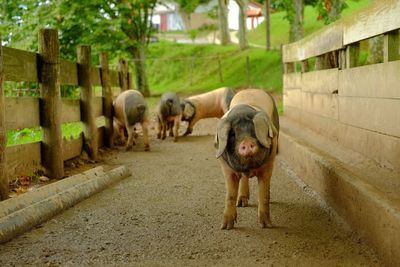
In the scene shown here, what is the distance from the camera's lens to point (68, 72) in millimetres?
7500

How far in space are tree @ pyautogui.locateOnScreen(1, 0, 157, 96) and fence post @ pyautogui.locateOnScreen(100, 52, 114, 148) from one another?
6598mm

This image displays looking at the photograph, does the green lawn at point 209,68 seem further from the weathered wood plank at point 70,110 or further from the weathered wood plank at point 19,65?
the weathered wood plank at point 19,65

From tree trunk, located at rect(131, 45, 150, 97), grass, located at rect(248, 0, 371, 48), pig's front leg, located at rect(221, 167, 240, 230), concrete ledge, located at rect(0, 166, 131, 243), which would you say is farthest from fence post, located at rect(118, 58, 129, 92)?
grass, located at rect(248, 0, 371, 48)

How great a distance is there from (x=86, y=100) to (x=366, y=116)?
4.32 meters

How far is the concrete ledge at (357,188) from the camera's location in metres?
3.30

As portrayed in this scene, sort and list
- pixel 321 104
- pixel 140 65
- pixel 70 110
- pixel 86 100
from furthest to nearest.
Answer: pixel 140 65 → pixel 86 100 → pixel 70 110 → pixel 321 104

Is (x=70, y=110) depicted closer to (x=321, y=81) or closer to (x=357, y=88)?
(x=321, y=81)

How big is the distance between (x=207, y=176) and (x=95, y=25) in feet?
41.1

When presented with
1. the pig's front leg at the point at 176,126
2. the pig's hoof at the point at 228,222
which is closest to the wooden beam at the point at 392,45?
the pig's hoof at the point at 228,222

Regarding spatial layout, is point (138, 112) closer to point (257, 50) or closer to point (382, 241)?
point (382, 241)

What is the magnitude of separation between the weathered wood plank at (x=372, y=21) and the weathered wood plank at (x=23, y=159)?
351cm

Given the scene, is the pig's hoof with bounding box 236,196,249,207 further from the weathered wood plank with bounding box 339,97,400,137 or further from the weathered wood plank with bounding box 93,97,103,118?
the weathered wood plank with bounding box 93,97,103,118

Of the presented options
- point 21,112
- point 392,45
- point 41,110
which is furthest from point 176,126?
point 392,45

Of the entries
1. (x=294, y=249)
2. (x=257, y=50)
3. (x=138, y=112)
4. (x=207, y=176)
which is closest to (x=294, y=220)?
(x=294, y=249)
